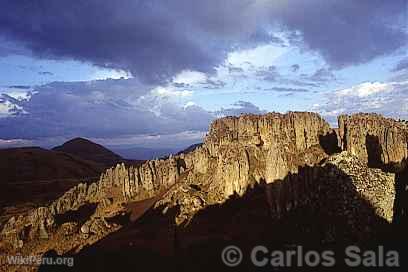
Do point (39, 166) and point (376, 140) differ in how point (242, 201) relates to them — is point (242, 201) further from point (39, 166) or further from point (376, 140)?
point (39, 166)

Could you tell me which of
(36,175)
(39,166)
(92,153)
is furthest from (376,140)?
(92,153)

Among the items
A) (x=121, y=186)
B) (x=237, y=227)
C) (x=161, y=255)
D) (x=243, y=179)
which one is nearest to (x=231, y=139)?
(x=243, y=179)

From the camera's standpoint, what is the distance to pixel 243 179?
53.6 metres

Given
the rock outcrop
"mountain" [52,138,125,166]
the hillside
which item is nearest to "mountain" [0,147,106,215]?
the hillside

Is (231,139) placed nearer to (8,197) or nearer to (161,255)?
(161,255)

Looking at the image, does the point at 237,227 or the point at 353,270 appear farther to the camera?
the point at 237,227

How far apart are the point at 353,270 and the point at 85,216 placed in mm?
36273

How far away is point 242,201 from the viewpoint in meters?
51.7

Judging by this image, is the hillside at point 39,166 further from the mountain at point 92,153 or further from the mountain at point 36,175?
the mountain at point 92,153

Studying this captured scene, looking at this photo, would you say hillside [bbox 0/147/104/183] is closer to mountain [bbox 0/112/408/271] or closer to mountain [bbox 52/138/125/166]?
mountain [bbox 52/138/125/166]

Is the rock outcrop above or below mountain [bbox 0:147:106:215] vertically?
above

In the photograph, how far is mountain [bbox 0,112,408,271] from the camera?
37125 millimetres

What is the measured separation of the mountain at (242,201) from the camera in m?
37.1

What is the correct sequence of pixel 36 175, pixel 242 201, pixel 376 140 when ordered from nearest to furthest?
pixel 242 201
pixel 376 140
pixel 36 175
